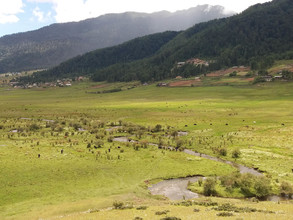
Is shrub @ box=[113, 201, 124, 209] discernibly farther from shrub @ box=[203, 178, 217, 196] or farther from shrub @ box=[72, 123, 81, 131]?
shrub @ box=[72, 123, 81, 131]

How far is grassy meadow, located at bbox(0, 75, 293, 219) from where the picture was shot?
3762 cm

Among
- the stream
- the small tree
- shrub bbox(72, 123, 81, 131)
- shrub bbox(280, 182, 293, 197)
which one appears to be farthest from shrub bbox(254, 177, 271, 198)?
shrub bbox(72, 123, 81, 131)

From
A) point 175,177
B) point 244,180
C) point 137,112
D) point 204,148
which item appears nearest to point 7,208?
point 175,177

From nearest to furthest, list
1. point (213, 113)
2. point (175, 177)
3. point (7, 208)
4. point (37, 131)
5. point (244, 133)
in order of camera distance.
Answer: point (7, 208) < point (175, 177) < point (244, 133) < point (37, 131) < point (213, 113)

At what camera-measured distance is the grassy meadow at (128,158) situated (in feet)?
123

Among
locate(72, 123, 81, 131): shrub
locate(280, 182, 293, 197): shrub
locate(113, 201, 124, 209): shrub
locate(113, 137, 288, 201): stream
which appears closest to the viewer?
locate(113, 201, 124, 209): shrub

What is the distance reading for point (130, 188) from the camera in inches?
1801

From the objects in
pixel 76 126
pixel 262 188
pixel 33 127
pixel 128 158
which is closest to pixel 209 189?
pixel 262 188

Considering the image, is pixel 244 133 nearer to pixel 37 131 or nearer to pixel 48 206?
pixel 48 206

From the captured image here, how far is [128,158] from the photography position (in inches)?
2409

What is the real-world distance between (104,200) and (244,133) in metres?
55.2

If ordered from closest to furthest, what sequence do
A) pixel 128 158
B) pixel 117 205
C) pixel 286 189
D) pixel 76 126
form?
1. pixel 117 205
2. pixel 286 189
3. pixel 128 158
4. pixel 76 126

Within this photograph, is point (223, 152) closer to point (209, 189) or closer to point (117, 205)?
point (209, 189)

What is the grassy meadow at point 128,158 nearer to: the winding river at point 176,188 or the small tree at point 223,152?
the small tree at point 223,152
